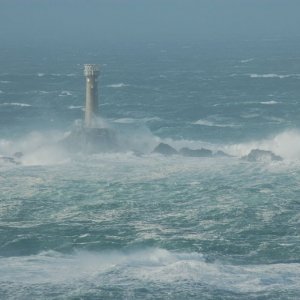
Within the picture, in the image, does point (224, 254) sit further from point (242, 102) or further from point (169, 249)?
point (242, 102)

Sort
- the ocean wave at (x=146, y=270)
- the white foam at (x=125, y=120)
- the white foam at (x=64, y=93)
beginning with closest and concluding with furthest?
1. the ocean wave at (x=146, y=270)
2. the white foam at (x=125, y=120)
3. the white foam at (x=64, y=93)

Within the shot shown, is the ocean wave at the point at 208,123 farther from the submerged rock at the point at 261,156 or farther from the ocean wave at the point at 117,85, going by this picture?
the ocean wave at the point at 117,85

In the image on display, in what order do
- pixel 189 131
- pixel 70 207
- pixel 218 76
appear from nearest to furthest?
pixel 70 207
pixel 189 131
pixel 218 76

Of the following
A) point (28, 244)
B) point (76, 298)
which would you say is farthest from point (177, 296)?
point (28, 244)

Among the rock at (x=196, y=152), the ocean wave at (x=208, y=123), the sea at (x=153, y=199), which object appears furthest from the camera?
the ocean wave at (x=208, y=123)

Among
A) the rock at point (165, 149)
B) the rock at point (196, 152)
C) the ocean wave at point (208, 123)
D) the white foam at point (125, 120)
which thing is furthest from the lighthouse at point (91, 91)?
the ocean wave at point (208, 123)

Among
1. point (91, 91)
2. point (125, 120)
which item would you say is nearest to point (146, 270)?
point (91, 91)

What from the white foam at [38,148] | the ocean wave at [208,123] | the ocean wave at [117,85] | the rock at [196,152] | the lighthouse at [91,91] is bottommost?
the white foam at [38,148]

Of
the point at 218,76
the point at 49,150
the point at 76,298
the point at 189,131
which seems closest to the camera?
the point at 76,298
